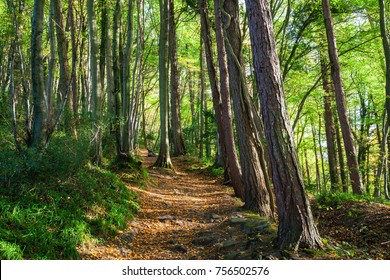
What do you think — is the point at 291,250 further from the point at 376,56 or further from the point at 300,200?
the point at 376,56

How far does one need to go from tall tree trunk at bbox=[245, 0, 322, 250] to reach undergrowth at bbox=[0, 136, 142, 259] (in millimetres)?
2863

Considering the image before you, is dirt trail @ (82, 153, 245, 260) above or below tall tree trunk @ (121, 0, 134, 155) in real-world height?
below

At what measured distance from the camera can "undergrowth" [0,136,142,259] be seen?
4.07 meters

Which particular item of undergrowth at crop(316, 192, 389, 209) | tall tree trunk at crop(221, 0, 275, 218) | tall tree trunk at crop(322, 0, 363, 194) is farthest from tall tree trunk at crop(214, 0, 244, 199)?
tall tree trunk at crop(322, 0, 363, 194)

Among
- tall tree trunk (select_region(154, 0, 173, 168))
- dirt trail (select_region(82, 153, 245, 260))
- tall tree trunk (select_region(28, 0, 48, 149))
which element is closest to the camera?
dirt trail (select_region(82, 153, 245, 260))

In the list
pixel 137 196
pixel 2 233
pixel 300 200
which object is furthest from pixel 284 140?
pixel 137 196

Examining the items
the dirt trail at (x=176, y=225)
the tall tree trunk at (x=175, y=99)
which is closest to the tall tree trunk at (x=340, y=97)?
the dirt trail at (x=176, y=225)

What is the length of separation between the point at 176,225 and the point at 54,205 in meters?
2.62

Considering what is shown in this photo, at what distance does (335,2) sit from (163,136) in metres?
7.64

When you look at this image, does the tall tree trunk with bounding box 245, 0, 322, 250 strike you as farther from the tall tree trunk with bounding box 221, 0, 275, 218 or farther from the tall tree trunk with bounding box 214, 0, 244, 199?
the tall tree trunk with bounding box 214, 0, 244, 199

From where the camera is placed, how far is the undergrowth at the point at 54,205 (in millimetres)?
4066

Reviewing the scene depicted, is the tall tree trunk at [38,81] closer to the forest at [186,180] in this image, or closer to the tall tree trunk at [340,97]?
the forest at [186,180]

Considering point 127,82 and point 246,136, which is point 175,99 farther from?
point 246,136

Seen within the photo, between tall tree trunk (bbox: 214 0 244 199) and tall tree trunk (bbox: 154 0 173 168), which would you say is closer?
tall tree trunk (bbox: 214 0 244 199)
